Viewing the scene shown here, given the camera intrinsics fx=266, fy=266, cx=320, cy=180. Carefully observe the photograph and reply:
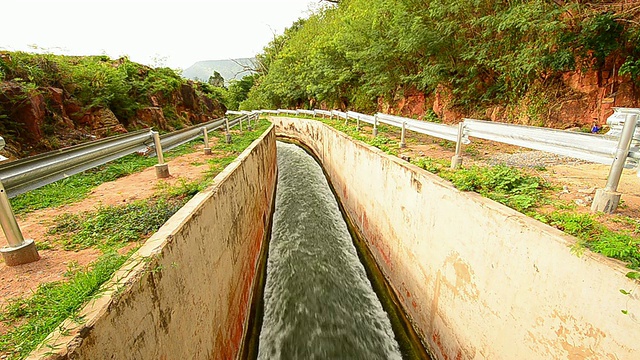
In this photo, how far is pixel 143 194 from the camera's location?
3986 millimetres

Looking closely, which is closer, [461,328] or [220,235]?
[461,328]

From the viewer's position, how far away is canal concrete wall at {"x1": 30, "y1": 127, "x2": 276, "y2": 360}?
150 cm

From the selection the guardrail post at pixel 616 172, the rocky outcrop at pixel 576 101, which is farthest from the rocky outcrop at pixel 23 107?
the rocky outcrop at pixel 576 101

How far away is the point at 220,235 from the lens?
3.65 metres

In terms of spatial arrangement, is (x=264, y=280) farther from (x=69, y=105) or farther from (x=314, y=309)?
(x=69, y=105)

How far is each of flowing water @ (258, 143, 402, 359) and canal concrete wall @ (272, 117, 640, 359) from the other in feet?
2.37

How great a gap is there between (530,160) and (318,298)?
4.60m

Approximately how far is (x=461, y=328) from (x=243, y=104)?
4508cm

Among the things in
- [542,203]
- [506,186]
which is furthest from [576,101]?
[542,203]

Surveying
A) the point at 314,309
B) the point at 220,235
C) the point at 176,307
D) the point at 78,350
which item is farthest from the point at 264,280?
the point at 78,350

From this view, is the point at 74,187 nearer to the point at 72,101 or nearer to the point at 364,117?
the point at 72,101

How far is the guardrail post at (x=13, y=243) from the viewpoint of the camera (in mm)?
2019

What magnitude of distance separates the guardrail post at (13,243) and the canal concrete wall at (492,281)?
4.24 m

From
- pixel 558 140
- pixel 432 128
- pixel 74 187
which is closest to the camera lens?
pixel 558 140
